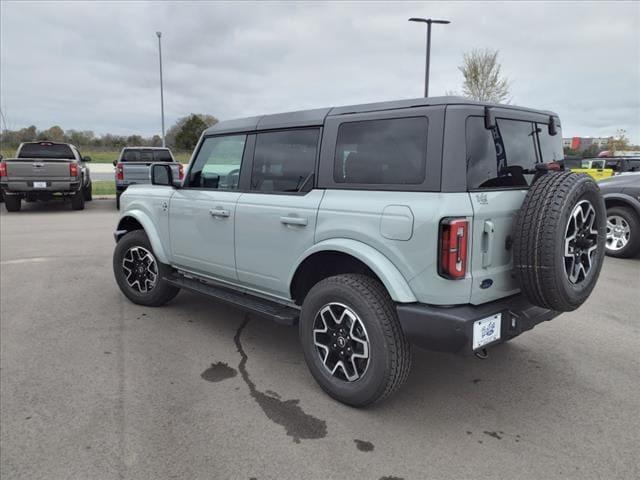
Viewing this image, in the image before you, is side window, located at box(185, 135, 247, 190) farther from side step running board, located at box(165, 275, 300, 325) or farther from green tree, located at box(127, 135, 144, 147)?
green tree, located at box(127, 135, 144, 147)

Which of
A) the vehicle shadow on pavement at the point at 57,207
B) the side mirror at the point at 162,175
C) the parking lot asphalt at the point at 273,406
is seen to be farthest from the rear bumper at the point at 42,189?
the side mirror at the point at 162,175

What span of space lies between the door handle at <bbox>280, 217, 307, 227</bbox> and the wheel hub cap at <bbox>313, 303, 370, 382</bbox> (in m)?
0.58

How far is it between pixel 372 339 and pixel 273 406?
2.62 feet

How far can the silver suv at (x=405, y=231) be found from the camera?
267 cm

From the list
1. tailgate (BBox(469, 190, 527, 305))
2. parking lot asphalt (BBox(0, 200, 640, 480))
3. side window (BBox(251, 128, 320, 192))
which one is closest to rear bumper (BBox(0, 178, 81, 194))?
parking lot asphalt (BBox(0, 200, 640, 480))

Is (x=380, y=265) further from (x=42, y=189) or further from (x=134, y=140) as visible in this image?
(x=134, y=140)

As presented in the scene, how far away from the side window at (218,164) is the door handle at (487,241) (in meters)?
2.06

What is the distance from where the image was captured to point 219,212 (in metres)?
3.95

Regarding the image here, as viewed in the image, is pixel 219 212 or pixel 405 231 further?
pixel 219 212

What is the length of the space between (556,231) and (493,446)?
48.1 inches

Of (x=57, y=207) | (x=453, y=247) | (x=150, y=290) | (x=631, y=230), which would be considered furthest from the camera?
(x=57, y=207)

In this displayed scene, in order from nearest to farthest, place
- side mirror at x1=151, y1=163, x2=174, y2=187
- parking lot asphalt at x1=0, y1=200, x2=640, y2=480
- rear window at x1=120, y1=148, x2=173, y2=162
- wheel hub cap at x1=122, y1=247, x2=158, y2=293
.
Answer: parking lot asphalt at x1=0, y1=200, x2=640, y2=480 → side mirror at x1=151, y1=163, x2=174, y2=187 → wheel hub cap at x1=122, y1=247, x2=158, y2=293 → rear window at x1=120, y1=148, x2=173, y2=162

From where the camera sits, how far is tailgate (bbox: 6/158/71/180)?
1287cm

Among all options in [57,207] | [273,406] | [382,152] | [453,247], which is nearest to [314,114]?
[382,152]
